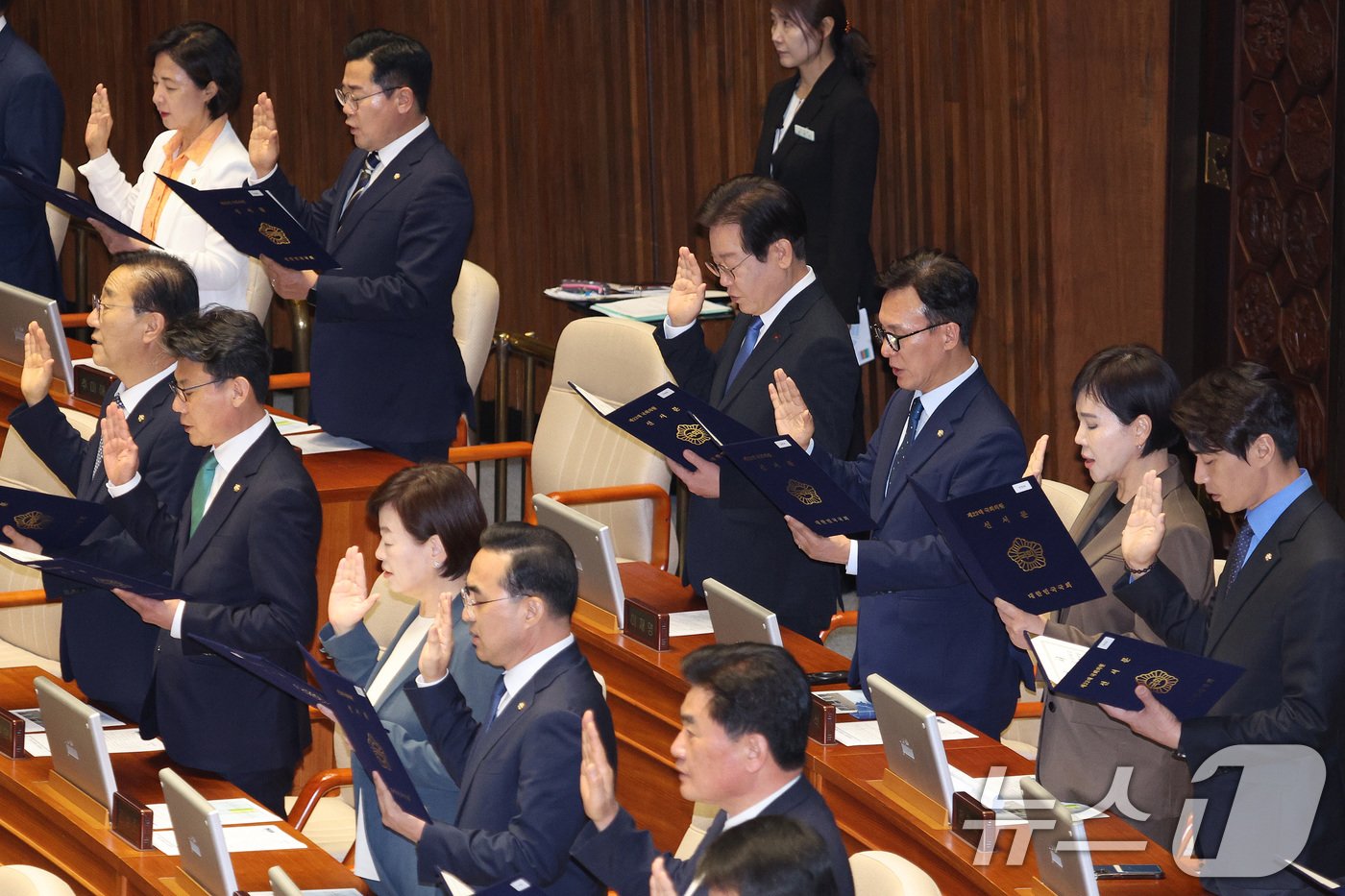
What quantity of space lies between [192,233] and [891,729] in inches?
115

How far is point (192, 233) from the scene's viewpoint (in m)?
5.66

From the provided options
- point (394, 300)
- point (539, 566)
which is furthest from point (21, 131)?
point (539, 566)

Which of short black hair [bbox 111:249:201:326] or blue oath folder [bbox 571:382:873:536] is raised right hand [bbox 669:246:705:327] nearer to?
blue oath folder [bbox 571:382:873:536]

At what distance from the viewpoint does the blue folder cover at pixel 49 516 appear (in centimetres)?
418

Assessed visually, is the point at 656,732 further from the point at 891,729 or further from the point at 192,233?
the point at 192,233

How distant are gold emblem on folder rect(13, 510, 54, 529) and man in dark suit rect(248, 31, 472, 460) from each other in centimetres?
111

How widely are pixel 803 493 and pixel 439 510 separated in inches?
29.4

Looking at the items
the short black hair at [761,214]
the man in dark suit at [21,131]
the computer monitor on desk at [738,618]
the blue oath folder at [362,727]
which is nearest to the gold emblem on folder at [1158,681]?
the computer monitor on desk at [738,618]

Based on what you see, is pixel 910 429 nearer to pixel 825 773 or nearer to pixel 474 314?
pixel 825 773

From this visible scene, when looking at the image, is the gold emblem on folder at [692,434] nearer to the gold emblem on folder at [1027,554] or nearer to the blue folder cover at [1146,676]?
the gold emblem on folder at [1027,554]

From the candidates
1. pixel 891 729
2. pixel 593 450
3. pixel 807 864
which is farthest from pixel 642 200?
pixel 807 864

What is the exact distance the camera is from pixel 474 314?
19.8 ft

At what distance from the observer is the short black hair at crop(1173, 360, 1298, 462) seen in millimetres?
3316

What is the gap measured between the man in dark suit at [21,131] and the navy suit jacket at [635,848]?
392 centimetres
